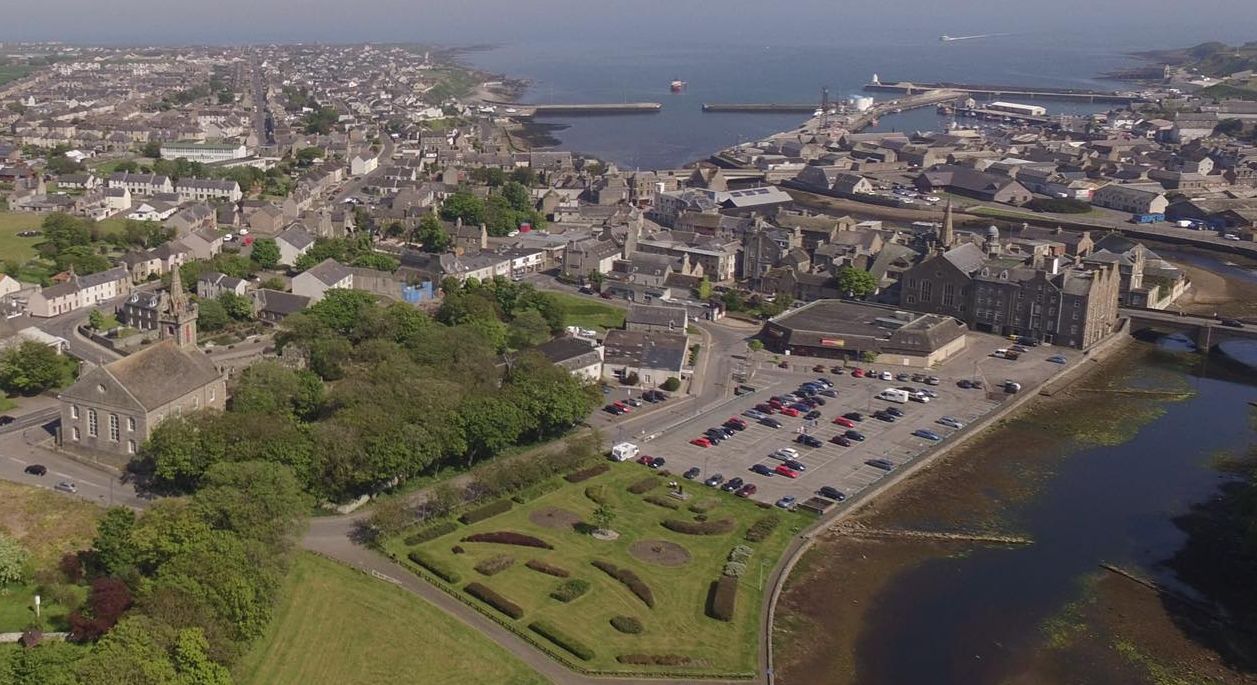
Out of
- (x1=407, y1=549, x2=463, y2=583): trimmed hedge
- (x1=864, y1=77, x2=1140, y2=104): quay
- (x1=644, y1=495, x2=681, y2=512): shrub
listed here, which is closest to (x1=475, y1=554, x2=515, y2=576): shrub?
(x1=407, y1=549, x2=463, y2=583): trimmed hedge

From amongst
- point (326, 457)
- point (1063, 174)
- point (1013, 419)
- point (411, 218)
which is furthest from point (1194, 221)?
point (326, 457)

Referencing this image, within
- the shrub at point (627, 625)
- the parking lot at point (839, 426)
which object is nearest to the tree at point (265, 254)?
the parking lot at point (839, 426)

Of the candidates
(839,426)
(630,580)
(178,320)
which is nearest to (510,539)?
(630,580)

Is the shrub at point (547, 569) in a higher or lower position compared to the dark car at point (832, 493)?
lower

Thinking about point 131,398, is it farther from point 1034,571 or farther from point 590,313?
point 1034,571

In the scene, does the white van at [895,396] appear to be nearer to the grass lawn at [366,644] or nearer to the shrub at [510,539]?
the shrub at [510,539]
